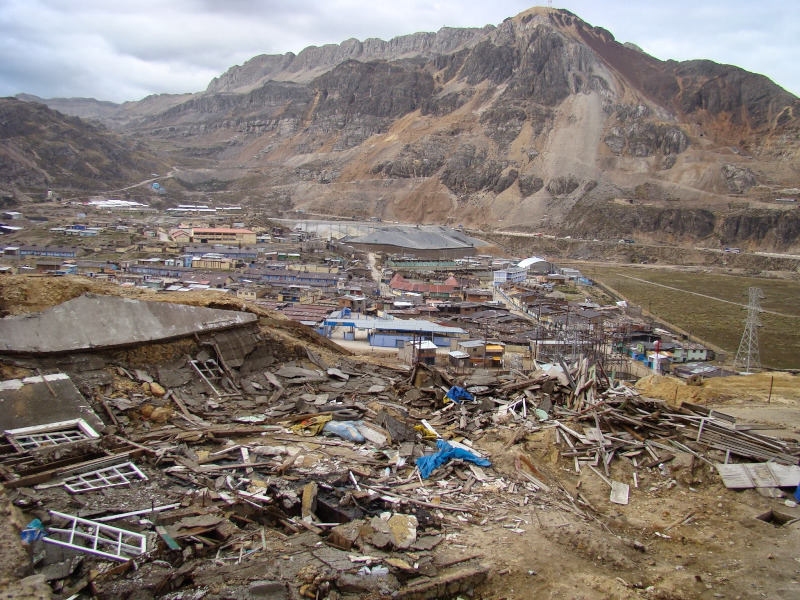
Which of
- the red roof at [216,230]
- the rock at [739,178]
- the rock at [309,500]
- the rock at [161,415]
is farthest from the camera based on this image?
the rock at [739,178]

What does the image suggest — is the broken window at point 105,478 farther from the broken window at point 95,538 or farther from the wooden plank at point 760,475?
the wooden plank at point 760,475

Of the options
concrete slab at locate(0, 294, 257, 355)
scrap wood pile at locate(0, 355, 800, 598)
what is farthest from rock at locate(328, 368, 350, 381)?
concrete slab at locate(0, 294, 257, 355)

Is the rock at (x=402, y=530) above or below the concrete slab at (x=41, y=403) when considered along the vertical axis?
below

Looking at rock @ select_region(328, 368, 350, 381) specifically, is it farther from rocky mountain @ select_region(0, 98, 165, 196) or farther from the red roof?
Answer: rocky mountain @ select_region(0, 98, 165, 196)

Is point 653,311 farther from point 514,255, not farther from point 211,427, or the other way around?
point 211,427

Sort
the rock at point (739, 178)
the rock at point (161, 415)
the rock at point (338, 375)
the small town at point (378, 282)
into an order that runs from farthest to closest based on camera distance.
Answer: the rock at point (739, 178)
the small town at point (378, 282)
the rock at point (338, 375)
the rock at point (161, 415)

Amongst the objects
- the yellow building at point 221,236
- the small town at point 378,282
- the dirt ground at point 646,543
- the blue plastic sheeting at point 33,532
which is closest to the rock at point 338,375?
the dirt ground at point 646,543
